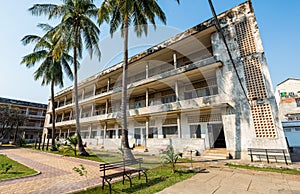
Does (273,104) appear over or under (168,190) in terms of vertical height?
over

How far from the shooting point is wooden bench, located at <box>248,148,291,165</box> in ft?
28.0

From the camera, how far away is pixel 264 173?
6527mm

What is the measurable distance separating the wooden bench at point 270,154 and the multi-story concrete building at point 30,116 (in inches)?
1817

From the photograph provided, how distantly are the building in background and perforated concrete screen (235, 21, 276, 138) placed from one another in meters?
11.2

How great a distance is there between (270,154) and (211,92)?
5.79m

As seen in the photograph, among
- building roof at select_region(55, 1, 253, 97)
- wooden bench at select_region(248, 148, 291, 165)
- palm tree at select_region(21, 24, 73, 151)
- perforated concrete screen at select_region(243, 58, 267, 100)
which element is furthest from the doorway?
palm tree at select_region(21, 24, 73, 151)

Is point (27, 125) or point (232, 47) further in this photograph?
point (27, 125)

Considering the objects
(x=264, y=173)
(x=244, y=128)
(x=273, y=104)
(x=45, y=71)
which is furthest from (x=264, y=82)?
(x=45, y=71)

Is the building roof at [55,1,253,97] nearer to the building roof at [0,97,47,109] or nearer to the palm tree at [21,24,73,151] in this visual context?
the palm tree at [21,24,73,151]

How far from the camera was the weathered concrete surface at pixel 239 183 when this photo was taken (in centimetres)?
467

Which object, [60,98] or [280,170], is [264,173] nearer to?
[280,170]

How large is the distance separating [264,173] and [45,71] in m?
22.9

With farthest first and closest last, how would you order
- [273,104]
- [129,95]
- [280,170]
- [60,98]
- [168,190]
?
[60,98] < [129,95] < [273,104] < [280,170] < [168,190]

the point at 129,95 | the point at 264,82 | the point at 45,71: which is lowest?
the point at 264,82
